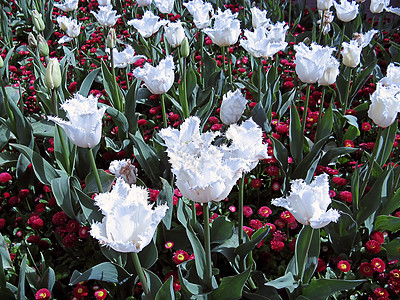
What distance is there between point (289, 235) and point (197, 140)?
0.91 metres

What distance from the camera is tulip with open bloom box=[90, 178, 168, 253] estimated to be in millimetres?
1022

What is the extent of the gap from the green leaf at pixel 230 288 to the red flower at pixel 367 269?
514 millimetres

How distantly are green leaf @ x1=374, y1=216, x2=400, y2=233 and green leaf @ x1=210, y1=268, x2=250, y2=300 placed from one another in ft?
2.37

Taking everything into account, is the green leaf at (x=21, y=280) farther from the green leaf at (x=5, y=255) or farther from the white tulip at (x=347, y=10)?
the white tulip at (x=347, y=10)

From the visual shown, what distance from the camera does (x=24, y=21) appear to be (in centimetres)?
439

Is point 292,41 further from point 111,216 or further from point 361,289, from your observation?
point 111,216

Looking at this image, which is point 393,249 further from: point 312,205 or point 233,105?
point 233,105

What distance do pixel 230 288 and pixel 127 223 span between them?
1.52 feet

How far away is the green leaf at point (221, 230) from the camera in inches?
62.4

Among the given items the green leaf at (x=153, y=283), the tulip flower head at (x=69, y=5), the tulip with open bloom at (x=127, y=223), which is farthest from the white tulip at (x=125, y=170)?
the tulip flower head at (x=69, y=5)

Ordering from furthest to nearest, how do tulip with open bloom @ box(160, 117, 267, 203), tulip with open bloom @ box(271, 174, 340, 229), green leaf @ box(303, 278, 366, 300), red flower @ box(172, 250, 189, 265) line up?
red flower @ box(172, 250, 189, 265) < green leaf @ box(303, 278, 366, 300) < tulip with open bloom @ box(271, 174, 340, 229) < tulip with open bloom @ box(160, 117, 267, 203)

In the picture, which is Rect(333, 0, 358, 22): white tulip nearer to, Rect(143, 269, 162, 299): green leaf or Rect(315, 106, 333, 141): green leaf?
Rect(315, 106, 333, 141): green leaf

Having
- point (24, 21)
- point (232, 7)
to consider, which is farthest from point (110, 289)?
point (24, 21)

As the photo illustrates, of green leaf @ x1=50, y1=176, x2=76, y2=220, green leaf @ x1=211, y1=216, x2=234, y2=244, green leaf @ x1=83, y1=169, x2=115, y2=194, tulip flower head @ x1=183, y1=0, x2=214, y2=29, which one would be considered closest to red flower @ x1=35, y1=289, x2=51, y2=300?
green leaf @ x1=50, y1=176, x2=76, y2=220
